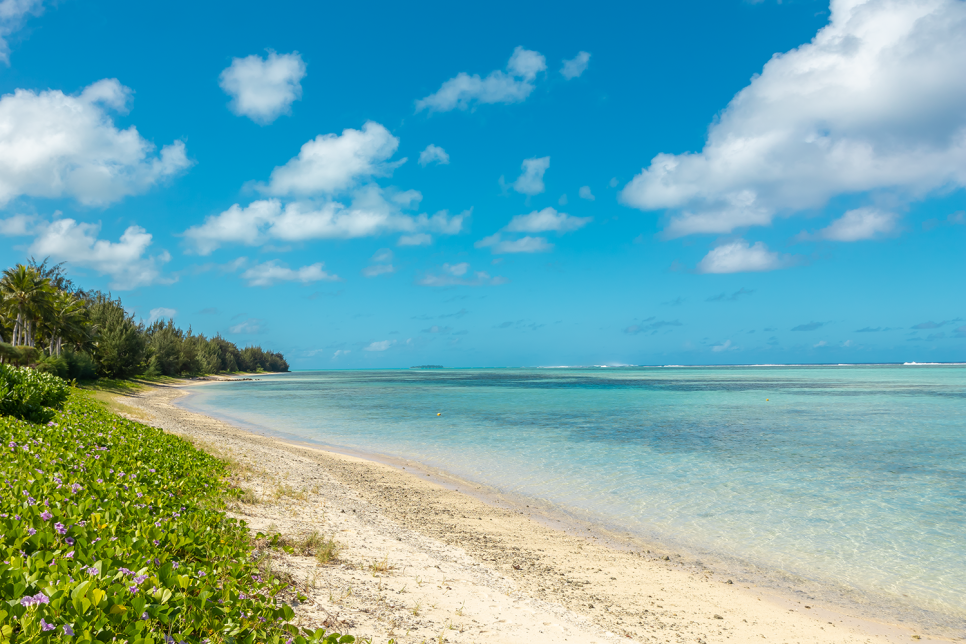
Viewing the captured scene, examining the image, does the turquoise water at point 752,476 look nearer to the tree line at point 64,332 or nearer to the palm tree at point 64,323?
the tree line at point 64,332

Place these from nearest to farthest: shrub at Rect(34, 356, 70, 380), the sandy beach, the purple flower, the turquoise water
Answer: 1. the purple flower
2. the sandy beach
3. the turquoise water
4. shrub at Rect(34, 356, 70, 380)

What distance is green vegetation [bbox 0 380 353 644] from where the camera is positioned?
9.99ft

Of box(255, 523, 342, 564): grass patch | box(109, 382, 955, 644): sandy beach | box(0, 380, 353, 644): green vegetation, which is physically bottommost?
box(109, 382, 955, 644): sandy beach

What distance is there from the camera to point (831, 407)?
37250mm

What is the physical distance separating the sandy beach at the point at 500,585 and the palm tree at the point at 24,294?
159ft

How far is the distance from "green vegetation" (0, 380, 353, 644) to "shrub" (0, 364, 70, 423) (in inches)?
167

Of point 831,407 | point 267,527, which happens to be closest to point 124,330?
→ point 267,527

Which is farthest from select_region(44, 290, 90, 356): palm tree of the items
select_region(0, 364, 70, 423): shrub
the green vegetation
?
the green vegetation

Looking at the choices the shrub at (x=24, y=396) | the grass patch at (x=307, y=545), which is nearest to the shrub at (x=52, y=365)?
the shrub at (x=24, y=396)

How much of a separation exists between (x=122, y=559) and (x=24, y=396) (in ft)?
36.6

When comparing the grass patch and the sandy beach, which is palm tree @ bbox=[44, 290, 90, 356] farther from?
A: the grass patch

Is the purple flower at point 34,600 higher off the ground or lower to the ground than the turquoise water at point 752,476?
higher

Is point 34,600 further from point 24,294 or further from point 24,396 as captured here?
point 24,294

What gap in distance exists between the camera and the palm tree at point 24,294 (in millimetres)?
44344
